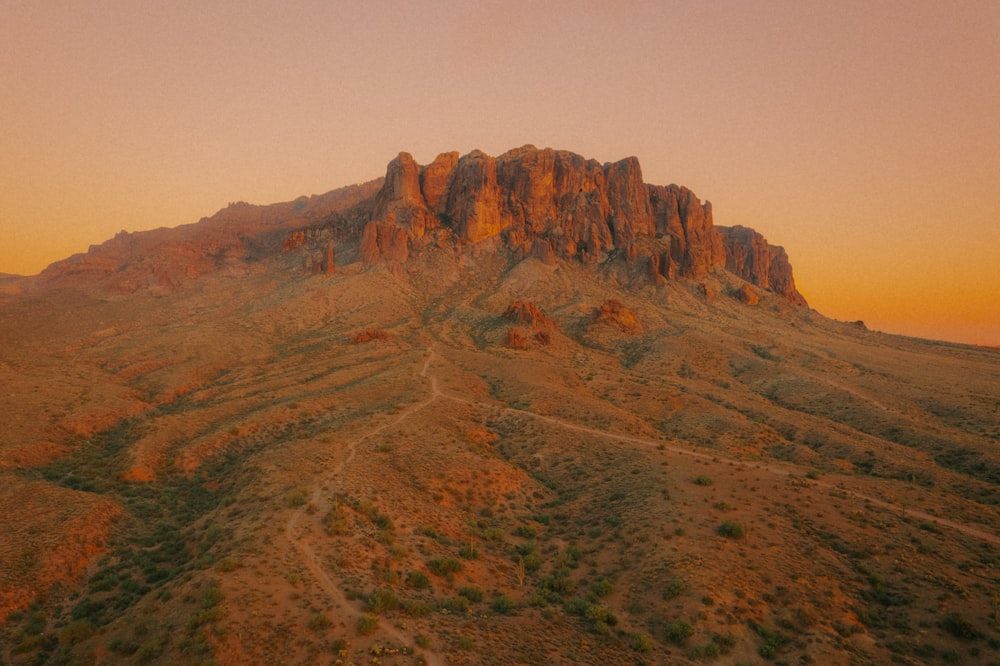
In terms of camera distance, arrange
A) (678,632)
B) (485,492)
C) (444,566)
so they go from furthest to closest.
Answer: (485,492)
(444,566)
(678,632)

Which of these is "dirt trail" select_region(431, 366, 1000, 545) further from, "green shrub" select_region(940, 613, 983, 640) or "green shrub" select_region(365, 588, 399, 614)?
"green shrub" select_region(365, 588, 399, 614)

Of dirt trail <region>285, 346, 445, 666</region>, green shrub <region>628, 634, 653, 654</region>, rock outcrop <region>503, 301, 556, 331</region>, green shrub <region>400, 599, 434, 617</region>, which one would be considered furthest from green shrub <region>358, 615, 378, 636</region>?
rock outcrop <region>503, 301, 556, 331</region>

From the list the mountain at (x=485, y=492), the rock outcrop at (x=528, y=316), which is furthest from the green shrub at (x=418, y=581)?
the rock outcrop at (x=528, y=316)

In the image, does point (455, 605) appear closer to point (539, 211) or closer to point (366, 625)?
point (366, 625)

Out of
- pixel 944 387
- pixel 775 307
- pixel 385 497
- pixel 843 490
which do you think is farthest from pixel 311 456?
pixel 775 307

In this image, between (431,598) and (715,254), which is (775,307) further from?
(431,598)

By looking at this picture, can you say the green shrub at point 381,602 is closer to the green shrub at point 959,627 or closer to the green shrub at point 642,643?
the green shrub at point 642,643

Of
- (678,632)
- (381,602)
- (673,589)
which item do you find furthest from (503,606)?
(673,589)
